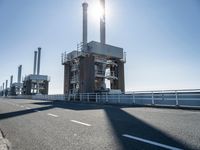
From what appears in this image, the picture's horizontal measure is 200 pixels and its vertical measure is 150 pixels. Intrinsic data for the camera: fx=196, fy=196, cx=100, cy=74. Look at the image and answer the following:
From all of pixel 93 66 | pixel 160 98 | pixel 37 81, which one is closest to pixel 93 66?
pixel 93 66

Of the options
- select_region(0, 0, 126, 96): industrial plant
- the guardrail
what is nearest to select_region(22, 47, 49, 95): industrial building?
select_region(0, 0, 126, 96): industrial plant

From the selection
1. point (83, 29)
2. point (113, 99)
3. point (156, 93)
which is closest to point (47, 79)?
point (83, 29)

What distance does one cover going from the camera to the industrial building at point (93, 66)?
37.0 meters

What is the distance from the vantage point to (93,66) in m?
37.3

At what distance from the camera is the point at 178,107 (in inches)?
568

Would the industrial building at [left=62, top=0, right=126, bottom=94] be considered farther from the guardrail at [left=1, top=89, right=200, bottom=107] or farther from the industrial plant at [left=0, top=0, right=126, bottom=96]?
the guardrail at [left=1, top=89, right=200, bottom=107]

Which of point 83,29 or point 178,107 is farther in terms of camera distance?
point 83,29

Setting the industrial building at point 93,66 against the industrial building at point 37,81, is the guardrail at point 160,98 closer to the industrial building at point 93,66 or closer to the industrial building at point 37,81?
the industrial building at point 93,66

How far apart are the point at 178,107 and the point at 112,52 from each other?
26.8 m

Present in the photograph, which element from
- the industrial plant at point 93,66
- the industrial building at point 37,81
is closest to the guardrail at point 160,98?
the industrial plant at point 93,66

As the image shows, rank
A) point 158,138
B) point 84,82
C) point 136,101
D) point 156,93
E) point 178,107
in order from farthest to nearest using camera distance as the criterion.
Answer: point 84,82
point 136,101
point 156,93
point 178,107
point 158,138

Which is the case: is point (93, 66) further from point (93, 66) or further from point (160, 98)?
point (160, 98)

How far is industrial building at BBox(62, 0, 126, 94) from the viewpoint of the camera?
3702 cm

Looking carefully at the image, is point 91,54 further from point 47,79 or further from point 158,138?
point 47,79
